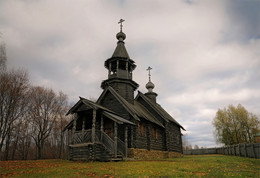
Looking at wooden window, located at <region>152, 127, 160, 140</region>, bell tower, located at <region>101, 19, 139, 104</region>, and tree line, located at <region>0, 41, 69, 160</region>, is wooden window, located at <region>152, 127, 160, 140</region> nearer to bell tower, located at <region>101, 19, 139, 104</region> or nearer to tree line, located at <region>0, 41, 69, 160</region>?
bell tower, located at <region>101, 19, 139, 104</region>

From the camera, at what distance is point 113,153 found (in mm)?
16047

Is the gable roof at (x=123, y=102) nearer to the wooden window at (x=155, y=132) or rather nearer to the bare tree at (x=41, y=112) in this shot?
the wooden window at (x=155, y=132)

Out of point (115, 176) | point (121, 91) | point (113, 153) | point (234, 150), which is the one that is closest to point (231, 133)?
point (234, 150)

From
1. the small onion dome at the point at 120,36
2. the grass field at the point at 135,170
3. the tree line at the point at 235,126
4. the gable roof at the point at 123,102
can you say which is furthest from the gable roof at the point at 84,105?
the tree line at the point at 235,126

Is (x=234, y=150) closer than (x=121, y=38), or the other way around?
(x=234, y=150)

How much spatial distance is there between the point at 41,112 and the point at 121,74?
685 inches

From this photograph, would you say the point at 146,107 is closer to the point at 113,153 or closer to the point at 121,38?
the point at 121,38

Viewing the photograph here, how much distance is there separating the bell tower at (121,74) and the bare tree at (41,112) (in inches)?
534

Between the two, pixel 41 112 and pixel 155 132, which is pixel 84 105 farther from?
pixel 41 112

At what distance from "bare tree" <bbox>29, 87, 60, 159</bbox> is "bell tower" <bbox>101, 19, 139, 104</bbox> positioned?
13571mm

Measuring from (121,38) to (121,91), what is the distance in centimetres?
861

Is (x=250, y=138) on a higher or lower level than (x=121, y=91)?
lower

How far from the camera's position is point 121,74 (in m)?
24.4

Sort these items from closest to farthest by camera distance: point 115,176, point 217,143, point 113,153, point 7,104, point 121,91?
point 115,176 → point 113,153 → point 121,91 → point 7,104 → point 217,143
